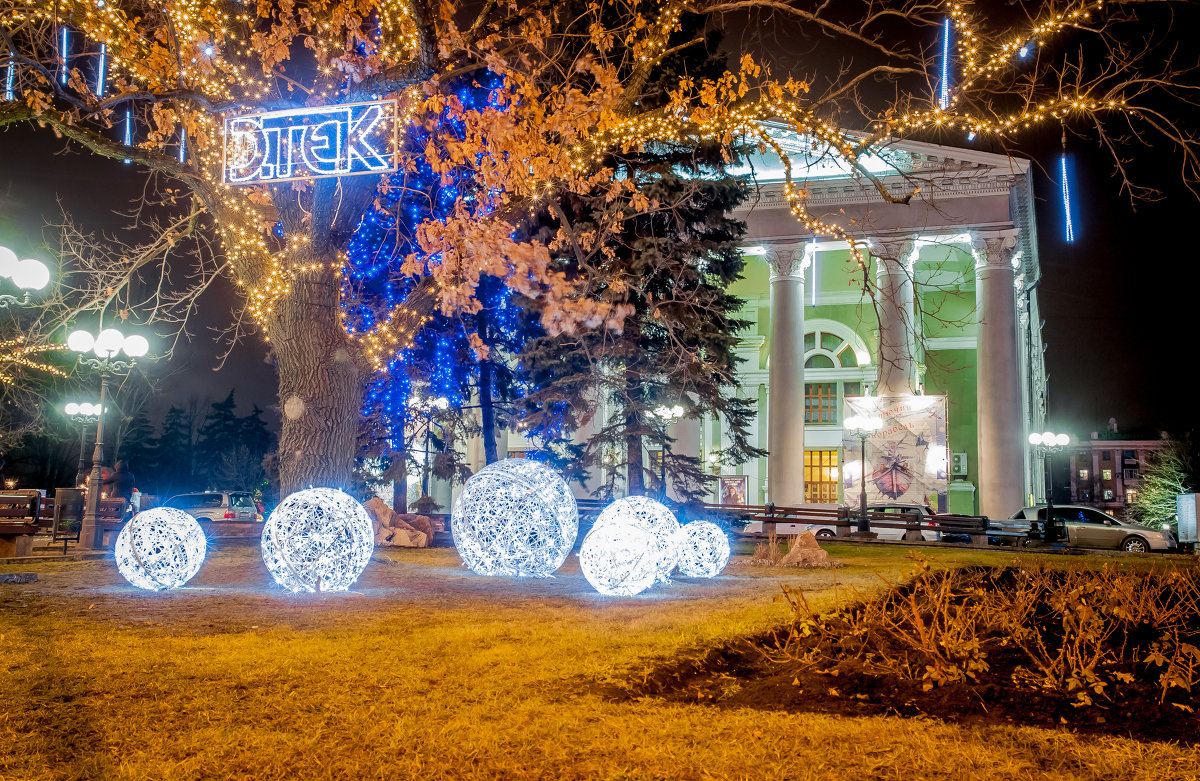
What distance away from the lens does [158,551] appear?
1110 cm

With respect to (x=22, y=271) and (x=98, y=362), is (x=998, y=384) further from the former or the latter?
(x=22, y=271)

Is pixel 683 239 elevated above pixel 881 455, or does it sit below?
above

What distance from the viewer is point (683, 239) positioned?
21125 millimetres

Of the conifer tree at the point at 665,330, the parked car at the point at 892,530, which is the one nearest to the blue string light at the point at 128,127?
the conifer tree at the point at 665,330

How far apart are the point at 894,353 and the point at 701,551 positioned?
16925 mm

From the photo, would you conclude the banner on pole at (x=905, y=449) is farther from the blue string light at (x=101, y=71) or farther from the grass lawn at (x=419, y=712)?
the blue string light at (x=101, y=71)

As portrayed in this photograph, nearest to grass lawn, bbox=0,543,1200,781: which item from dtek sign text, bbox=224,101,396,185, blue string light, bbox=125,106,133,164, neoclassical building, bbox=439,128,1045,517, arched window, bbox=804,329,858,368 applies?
dtek sign text, bbox=224,101,396,185

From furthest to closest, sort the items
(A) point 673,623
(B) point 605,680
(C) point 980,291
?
(C) point 980,291 → (A) point 673,623 → (B) point 605,680

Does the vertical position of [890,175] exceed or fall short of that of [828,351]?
it exceeds it

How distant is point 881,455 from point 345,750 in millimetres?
26650

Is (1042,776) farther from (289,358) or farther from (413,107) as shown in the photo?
(289,358)

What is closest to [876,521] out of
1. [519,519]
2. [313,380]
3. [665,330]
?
[665,330]

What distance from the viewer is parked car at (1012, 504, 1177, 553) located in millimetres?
24750

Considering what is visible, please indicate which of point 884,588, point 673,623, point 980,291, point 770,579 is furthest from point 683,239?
point 980,291
